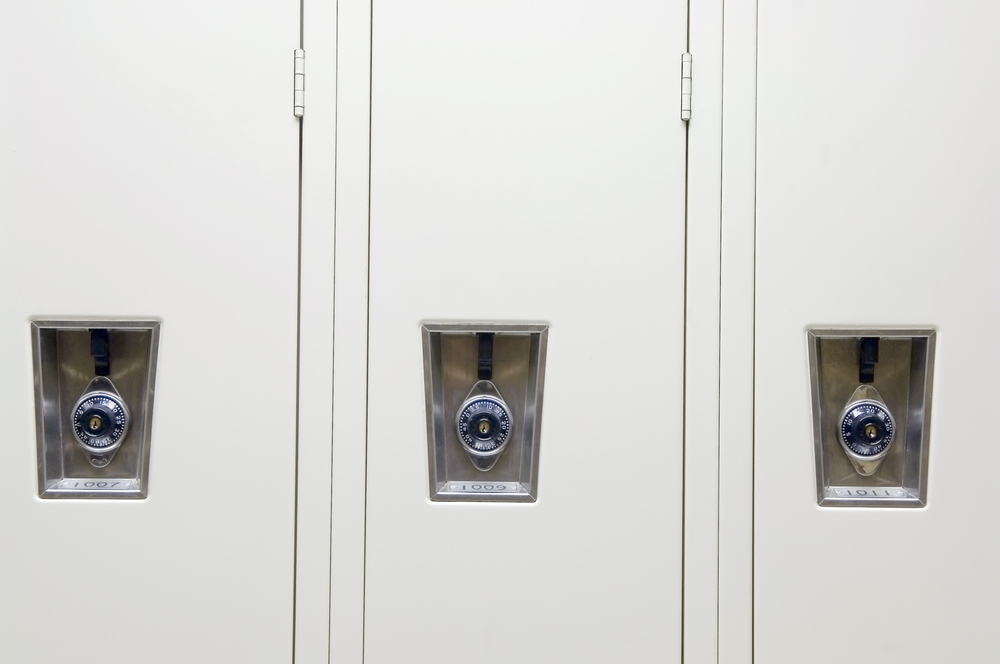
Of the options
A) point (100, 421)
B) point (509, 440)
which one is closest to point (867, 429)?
point (509, 440)

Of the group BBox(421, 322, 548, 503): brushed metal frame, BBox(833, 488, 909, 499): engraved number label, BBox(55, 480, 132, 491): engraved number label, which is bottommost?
BBox(55, 480, 132, 491): engraved number label

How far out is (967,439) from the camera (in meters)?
1.00

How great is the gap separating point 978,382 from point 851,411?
21cm

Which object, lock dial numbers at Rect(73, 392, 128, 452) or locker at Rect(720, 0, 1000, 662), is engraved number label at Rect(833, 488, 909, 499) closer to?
locker at Rect(720, 0, 1000, 662)

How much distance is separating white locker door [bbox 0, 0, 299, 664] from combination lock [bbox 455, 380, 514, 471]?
29 centimetres

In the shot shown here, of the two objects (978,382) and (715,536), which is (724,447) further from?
(978,382)

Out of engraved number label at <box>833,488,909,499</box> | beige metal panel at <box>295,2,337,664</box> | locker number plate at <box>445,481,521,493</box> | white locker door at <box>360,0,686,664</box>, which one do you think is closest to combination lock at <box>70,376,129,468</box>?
beige metal panel at <box>295,2,337,664</box>

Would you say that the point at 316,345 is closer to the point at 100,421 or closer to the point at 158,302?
the point at 158,302

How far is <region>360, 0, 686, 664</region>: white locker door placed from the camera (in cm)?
100

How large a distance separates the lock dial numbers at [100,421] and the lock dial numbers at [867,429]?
1236mm

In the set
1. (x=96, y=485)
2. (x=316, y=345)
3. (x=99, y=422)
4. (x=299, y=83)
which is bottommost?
(x=96, y=485)

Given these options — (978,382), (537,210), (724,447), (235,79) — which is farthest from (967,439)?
(235,79)

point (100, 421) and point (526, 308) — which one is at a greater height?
point (526, 308)

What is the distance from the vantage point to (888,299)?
1001mm
